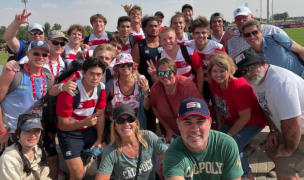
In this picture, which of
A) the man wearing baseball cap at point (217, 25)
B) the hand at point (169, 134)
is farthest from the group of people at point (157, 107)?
the man wearing baseball cap at point (217, 25)

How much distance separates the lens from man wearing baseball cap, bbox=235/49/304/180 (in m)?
3.18

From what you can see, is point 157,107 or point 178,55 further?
point 178,55

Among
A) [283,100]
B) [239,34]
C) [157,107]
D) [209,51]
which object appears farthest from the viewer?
[239,34]

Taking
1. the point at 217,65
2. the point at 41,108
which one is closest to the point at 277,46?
the point at 217,65

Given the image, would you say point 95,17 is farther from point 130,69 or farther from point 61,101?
point 61,101

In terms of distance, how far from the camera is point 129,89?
4617 mm

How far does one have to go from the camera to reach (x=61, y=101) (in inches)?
159

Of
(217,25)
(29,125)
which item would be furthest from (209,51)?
(29,125)

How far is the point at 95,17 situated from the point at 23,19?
244 cm

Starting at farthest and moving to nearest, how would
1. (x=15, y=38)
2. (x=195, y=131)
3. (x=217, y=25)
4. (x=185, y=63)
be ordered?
(x=217, y=25) < (x=185, y=63) < (x=15, y=38) < (x=195, y=131)

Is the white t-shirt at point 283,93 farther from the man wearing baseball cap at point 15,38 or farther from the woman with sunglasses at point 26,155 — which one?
the man wearing baseball cap at point 15,38

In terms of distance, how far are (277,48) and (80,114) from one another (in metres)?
3.49

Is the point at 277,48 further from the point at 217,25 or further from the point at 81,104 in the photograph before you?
the point at 81,104

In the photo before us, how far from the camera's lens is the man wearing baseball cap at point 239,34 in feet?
17.7
